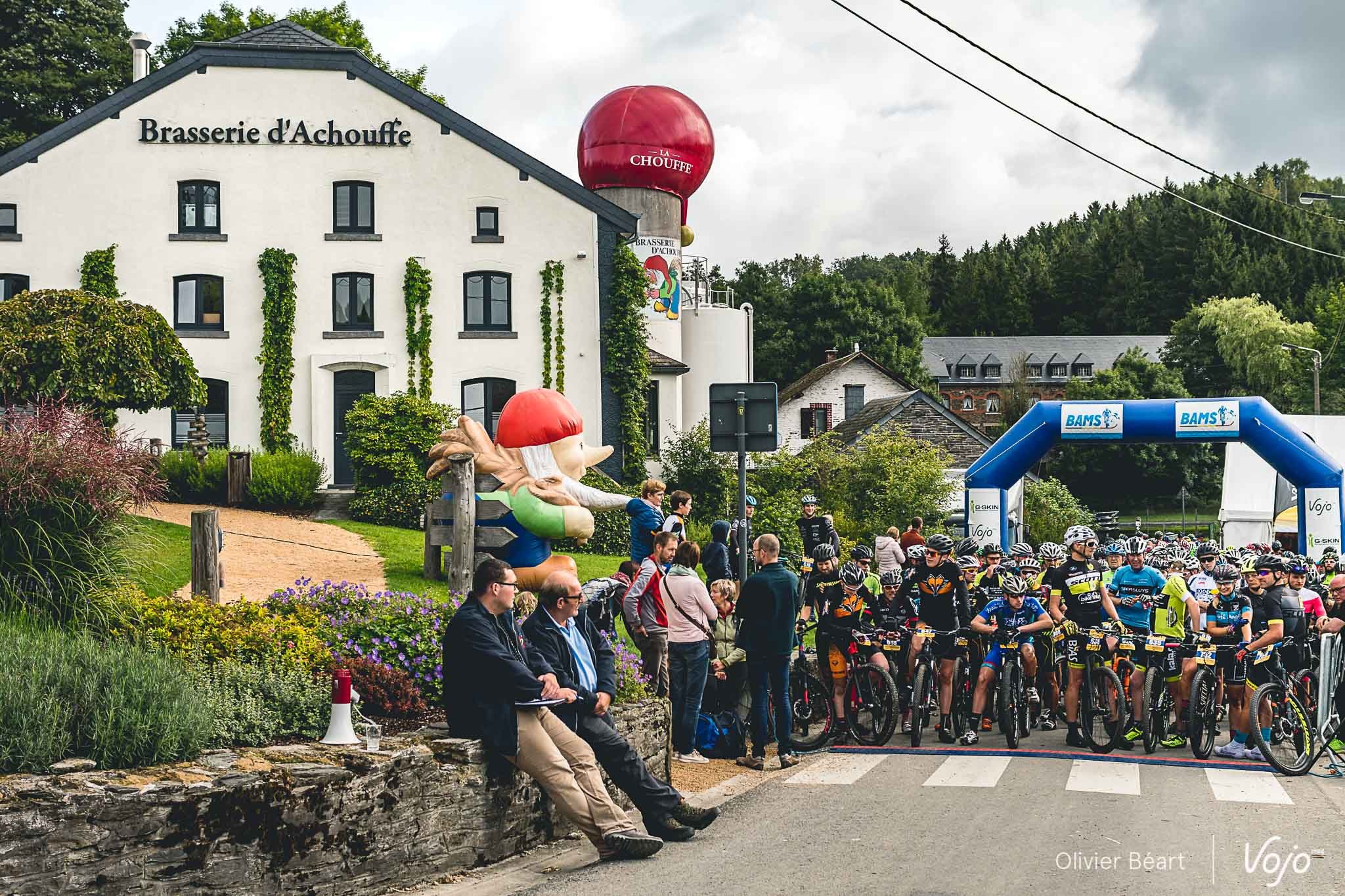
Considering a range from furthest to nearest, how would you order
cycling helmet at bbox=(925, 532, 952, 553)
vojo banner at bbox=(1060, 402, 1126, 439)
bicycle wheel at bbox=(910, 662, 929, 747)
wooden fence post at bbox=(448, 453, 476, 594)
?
vojo banner at bbox=(1060, 402, 1126, 439), wooden fence post at bbox=(448, 453, 476, 594), cycling helmet at bbox=(925, 532, 952, 553), bicycle wheel at bbox=(910, 662, 929, 747)

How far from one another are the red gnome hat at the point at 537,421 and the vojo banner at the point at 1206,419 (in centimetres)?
1312

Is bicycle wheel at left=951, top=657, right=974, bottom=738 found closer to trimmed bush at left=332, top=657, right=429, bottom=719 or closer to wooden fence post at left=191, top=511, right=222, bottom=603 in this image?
trimmed bush at left=332, top=657, right=429, bottom=719

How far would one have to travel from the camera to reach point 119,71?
48.2m

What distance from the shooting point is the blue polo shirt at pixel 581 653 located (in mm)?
9242

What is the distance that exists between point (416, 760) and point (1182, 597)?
8292 millimetres

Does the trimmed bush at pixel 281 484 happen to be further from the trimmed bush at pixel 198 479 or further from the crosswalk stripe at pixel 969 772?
the crosswalk stripe at pixel 969 772

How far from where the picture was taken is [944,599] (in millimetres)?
13734

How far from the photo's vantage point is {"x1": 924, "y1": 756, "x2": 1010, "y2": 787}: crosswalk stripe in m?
11.4

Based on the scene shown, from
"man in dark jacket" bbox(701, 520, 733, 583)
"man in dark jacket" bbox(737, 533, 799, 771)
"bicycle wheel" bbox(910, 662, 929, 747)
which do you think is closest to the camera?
"man in dark jacket" bbox(737, 533, 799, 771)

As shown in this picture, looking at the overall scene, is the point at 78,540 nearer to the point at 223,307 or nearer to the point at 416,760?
the point at 416,760

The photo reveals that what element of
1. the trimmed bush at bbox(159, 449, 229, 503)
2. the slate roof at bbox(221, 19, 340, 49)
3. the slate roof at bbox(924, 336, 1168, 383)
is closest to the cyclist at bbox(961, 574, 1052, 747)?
the trimmed bush at bbox(159, 449, 229, 503)

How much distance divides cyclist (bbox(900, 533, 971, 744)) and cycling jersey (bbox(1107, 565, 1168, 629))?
5.03 feet

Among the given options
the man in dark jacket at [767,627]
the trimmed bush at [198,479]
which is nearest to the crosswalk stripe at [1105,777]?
the man in dark jacket at [767,627]

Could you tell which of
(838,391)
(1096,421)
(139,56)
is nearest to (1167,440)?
(1096,421)
